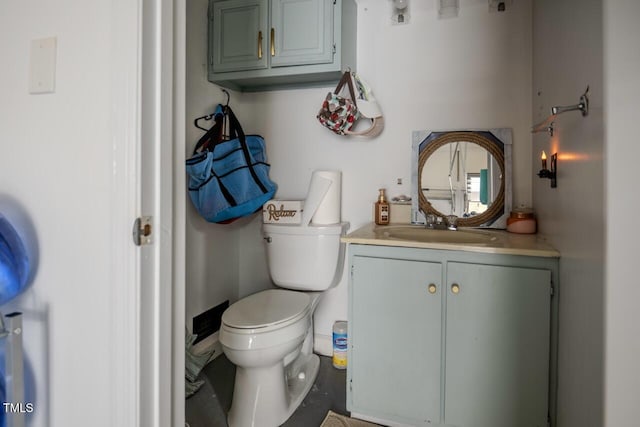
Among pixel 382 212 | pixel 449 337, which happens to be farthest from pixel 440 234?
pixel 449 337

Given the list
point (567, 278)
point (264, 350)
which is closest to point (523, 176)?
point (567, 278)

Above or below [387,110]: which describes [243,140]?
below

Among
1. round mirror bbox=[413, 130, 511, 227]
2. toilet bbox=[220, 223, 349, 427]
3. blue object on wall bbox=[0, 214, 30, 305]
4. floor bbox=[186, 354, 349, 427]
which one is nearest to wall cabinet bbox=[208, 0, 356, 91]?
round mirror bbox=[413, 130, 511, 227]

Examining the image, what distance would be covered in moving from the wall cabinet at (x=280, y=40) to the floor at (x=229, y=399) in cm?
161

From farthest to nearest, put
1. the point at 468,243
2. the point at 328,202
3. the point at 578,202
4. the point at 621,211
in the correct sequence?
the point at 328,202 < the point at 468,243 < the point at 578,202 < the point at 621,211

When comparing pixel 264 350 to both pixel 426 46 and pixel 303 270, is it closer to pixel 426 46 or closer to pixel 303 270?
pixel 303 270

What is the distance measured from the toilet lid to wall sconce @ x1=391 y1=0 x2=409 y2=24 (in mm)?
1573

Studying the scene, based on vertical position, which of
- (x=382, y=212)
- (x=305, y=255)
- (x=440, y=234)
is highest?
(x=382, y=212)

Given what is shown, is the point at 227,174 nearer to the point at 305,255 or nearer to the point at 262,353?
the point at 305,255

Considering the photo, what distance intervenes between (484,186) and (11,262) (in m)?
1.87

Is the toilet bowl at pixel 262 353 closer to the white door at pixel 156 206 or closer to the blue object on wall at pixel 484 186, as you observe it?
the white door at pixel 156 206

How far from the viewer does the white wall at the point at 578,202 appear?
81 centimetres

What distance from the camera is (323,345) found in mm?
2109

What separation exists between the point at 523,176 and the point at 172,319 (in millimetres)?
1758
